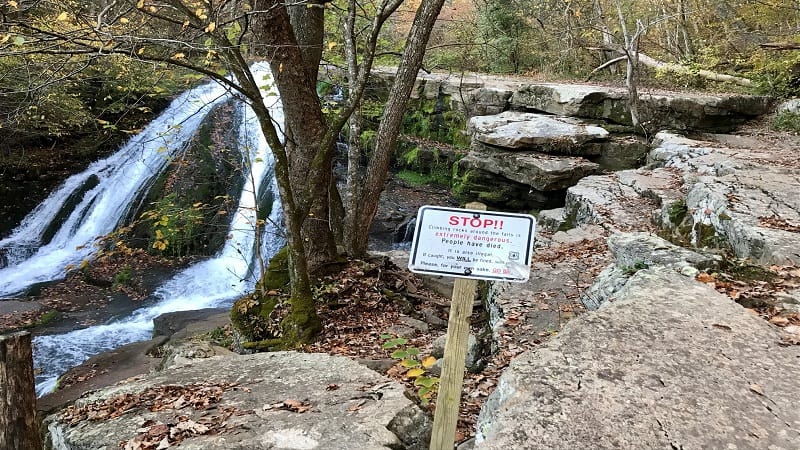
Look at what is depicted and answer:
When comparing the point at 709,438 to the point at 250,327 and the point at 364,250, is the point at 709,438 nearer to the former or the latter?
the point at 250,327

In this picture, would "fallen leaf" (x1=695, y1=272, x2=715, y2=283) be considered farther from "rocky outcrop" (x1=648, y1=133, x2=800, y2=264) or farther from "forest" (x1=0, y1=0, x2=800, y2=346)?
"forest" (x1=0, y1=0, x2=800, y2=346)

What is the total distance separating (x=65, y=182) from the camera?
11.9 m

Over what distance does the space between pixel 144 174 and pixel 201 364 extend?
31.0ft

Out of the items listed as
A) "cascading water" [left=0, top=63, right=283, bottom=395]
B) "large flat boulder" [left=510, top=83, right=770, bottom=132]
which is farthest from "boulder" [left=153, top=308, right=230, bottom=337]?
"large flat boulder" [left=510, top=83, right=770, bottom=132]

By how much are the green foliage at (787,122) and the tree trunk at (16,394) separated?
41.2ft

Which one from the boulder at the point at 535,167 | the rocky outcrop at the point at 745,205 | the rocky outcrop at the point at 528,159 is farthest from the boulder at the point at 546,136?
the rocky outcrop at the point at 745,205

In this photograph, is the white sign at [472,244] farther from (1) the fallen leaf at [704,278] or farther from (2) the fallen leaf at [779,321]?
(1) the fallen leaf at [704,278]

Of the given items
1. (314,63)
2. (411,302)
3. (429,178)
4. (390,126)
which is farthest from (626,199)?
(429,178)

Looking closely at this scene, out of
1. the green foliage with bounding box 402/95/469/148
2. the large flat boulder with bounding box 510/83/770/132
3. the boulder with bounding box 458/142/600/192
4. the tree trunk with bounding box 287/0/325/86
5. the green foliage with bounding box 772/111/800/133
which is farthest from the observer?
the green foliage with bounding box 402/95/469/148

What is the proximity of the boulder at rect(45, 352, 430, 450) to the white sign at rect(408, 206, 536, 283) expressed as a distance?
3.64ft

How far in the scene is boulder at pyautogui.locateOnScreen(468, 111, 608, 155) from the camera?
995 cm

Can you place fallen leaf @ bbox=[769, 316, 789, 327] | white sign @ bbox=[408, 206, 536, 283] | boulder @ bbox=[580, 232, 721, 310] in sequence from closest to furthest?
white sign @ bbox=[408, 206, 536, 283], fallen leaf @ bbox=[769, 316, 789, 327], boulder @ bbox=[580, 232, 721, 310]

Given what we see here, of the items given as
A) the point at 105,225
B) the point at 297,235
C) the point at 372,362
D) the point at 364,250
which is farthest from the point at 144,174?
the point at 372,362

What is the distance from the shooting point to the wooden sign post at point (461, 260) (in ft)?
7.71
